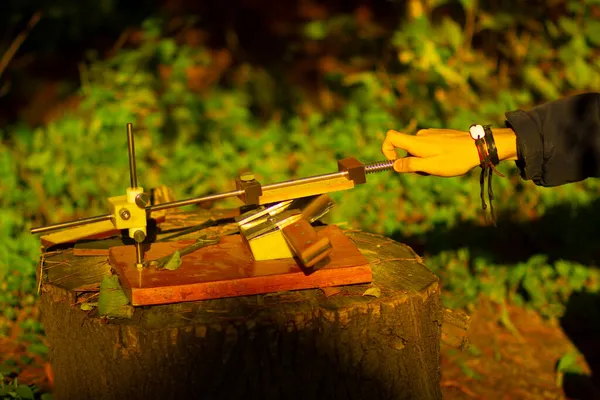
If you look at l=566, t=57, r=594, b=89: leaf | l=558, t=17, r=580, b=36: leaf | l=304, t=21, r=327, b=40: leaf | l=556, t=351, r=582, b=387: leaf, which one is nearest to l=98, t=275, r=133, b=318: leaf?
l=556, t=351, r=582, b=387: leaf

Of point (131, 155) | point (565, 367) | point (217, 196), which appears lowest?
point (565, 367)

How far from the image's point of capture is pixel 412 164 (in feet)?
10.0

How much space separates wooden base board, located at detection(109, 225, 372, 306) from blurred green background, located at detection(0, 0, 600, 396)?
1664mm

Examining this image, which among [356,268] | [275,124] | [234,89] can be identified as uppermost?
[234,89]

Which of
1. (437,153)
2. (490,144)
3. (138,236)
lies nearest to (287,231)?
(138,236)

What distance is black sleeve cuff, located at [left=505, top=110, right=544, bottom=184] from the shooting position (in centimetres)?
315

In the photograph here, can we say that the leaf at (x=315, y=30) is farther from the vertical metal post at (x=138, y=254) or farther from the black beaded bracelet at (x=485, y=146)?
the vertical metal post at (x=138, y=254)

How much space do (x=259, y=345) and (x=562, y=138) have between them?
147 centimetres

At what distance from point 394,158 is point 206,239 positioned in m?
0.86

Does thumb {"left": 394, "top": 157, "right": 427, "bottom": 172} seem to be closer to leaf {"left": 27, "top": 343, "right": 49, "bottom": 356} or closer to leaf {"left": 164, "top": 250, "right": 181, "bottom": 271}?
leaf {"left": 164, "top": 250, "right": 181, "bottom": 271}

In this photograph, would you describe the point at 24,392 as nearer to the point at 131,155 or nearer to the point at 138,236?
the point at 138,236

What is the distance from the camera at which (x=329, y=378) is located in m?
2.88

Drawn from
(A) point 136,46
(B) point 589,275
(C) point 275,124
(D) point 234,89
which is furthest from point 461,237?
(A) point 136,46

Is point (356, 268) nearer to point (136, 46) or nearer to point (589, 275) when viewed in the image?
point (589, 275)
